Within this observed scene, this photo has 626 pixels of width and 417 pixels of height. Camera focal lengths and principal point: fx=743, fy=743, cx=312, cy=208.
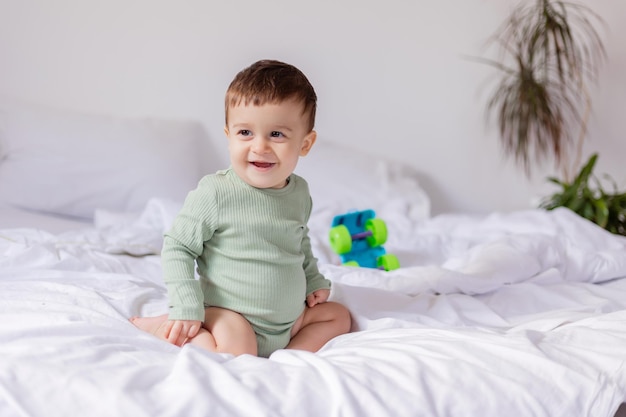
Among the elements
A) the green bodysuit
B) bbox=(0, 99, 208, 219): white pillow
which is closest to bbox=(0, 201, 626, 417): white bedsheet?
the green bodysuit

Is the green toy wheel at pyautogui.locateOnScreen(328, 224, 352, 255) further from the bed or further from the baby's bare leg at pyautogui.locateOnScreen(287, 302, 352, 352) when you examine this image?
the baby's bare leg at pyautogui.locateOnScreen(287, 302, 352, 352)

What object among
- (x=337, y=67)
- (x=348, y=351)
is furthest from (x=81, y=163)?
(x=348, y=351)

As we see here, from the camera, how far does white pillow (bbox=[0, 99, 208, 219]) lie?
2344 millimetres

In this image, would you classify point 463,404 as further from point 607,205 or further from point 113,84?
point 113,84

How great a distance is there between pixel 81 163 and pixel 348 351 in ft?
5.06

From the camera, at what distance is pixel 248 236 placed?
4.18 ft

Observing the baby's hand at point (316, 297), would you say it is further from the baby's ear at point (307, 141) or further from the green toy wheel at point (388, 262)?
the green toy wheel at point (388, 262)

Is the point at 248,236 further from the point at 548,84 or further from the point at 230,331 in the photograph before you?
the point at 548,84

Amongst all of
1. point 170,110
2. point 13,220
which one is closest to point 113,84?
point 170,110

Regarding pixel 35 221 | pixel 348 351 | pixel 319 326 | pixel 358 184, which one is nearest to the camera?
pixel 348 351

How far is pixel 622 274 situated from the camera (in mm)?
1866

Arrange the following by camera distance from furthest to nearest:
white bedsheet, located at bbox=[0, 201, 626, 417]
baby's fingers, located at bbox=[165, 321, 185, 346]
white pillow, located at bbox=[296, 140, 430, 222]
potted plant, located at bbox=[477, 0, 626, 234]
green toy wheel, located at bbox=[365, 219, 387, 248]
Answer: potted plant, located at bbox=[477, 0, 626, 234] < white pillow, located at bbox=[296, 140, 430, 222] < green toy wheel, located at bbox=[365, 219, 387, 248] < baby's fingers, located at bbox=[165, 321, 185, 346] < white bedsheet, located at bbox=[0, 201, 626, 417]

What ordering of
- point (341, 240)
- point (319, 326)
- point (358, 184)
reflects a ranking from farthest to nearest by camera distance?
point (358, 184) < point (341, 240) < point (319, 326)

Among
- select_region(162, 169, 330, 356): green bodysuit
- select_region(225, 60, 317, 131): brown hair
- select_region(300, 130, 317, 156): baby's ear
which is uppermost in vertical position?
select_region(225, 60, 317, 131): brown hair
